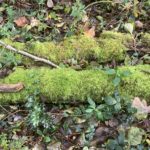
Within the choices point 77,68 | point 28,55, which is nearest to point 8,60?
point 28,55

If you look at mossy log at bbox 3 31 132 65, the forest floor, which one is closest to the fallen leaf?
the forest floor

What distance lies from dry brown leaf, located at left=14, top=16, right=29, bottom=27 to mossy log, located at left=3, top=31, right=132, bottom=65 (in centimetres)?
66

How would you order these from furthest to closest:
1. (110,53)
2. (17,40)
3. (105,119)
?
(17,40), (110,53), (105,119)

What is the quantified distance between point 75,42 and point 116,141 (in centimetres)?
171

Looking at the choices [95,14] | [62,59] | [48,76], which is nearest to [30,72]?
[48,76]

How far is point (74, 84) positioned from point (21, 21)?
1.86 meters

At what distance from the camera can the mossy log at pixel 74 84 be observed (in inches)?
167

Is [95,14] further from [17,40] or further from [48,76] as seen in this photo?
[48,76]

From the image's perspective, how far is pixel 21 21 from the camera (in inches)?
225

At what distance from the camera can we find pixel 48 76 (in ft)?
14.6

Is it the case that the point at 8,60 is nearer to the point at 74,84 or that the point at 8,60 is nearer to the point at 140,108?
the point at 74,84

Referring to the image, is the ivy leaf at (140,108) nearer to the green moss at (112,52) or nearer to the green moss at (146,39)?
the green moss at (112,52)

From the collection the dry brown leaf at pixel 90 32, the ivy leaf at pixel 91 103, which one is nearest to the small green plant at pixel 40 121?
the ivy leaf at pixel 91 103

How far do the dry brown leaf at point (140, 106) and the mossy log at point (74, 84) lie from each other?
149mm
